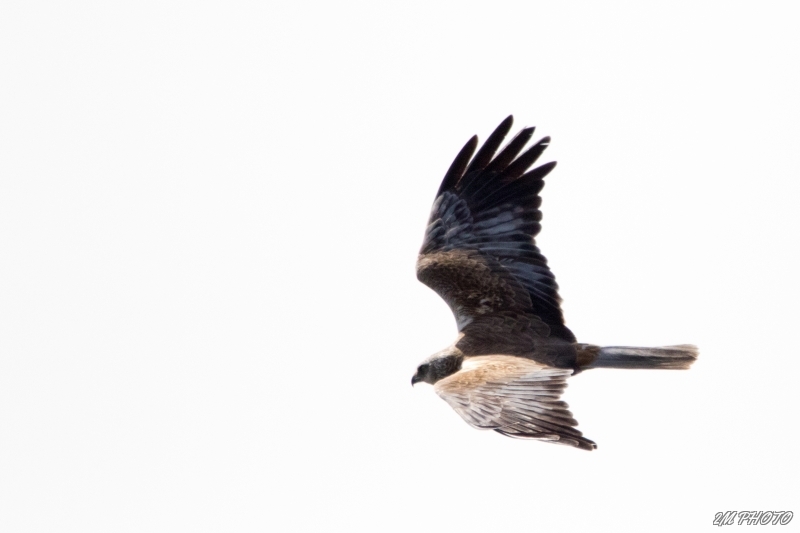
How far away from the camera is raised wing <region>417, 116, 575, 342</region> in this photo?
39.4ft

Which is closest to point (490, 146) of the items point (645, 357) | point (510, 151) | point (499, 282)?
point (510, 151)

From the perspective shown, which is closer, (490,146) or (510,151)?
(510,151)

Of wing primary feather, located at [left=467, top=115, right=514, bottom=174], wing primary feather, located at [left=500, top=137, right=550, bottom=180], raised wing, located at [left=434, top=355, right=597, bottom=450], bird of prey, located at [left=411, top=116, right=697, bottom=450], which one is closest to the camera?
raised wing, located at [left=434, top=355, right=597, bottom=450]

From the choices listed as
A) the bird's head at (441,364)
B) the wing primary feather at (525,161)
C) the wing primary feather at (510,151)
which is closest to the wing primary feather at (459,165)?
the wing primary feather at (510,151)

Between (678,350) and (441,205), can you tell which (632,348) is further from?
(441,205)

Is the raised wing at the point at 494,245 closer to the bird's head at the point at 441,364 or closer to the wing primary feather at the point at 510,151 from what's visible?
the wing primary feather at the point at 510,151

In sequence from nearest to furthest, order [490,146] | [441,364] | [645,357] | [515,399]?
[515,399] < [645,357] < [441,364] < [490,146]

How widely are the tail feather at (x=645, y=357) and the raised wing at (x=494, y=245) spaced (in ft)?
1.02

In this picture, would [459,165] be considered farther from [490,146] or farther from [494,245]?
[494,245]

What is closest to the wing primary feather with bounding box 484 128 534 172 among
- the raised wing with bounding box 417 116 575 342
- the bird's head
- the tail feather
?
the raised wing with bounding box 417 116 575 342

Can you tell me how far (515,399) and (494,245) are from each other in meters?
2.18

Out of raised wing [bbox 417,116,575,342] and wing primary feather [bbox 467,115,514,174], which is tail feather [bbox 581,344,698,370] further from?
wing primary feather [bbox 467,115,514,174]

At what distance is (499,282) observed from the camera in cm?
1218

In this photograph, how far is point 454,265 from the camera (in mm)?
12453
